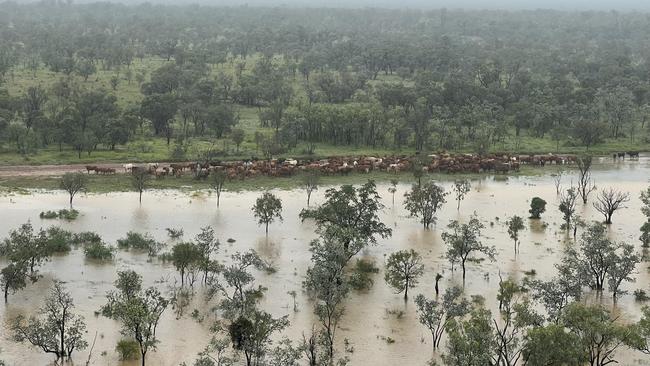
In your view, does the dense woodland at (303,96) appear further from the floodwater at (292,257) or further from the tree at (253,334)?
the tree at (253,334)

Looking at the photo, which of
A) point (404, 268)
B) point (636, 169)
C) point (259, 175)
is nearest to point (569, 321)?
point (404, 268)

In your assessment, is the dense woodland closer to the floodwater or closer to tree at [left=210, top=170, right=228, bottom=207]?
tree at [left=210, top=170, right=228, bottom=207]

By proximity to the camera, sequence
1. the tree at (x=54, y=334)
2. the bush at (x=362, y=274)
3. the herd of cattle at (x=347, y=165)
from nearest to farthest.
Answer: the tree at (x=54, y=334)
the bush at (x=362, y=274)
the herd of cattle at (x=347, y=165)

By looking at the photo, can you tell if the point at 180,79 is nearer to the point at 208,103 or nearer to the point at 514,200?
the point at 208,103

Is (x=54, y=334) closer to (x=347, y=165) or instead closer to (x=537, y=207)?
(x=537, y=207)

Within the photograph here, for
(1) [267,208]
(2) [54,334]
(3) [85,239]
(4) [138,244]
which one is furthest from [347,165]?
(2) [54,334]

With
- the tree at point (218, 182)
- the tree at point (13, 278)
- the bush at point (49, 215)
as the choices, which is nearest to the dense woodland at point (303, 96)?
the tree at point (218, 182)
